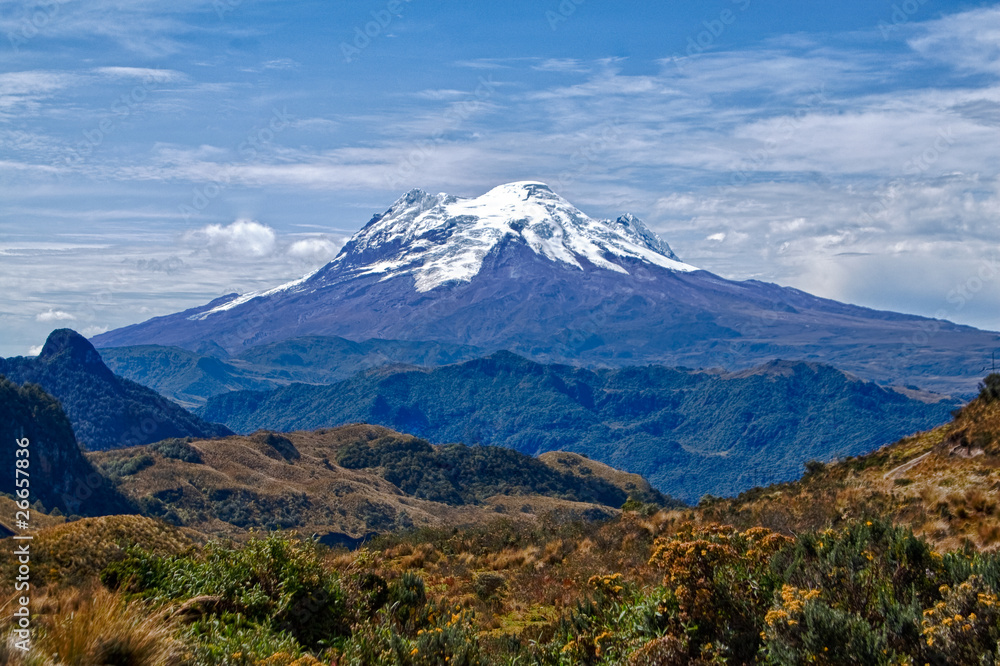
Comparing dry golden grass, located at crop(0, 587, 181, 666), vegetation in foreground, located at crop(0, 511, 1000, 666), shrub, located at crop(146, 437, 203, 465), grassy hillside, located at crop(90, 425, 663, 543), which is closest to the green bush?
vegetation in foreground, located at crop(0, 511, 1000, 666)

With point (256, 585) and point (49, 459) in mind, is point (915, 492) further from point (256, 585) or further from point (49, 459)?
point (49, 459)

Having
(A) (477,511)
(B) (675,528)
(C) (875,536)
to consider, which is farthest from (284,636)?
(A) (477,511)

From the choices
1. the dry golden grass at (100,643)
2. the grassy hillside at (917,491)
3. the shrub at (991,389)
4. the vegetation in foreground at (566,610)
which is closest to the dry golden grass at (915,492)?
the grassy hillside at (917,491)

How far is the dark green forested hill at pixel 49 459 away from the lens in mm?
88062

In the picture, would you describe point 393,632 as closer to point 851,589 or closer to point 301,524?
point 851,589

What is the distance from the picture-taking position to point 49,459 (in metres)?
99.4

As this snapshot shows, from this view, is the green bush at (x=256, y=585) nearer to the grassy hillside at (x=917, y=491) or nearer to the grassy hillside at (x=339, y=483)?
the grassy hillside at (x=917, y=491)

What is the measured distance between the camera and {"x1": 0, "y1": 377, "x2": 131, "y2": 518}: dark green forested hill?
88062 millimetres

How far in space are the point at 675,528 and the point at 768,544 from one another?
8.48m

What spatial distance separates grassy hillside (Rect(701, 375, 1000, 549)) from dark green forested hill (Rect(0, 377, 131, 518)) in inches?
3036

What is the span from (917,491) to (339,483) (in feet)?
274

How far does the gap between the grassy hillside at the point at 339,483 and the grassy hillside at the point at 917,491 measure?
117 ft

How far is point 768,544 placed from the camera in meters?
8.54

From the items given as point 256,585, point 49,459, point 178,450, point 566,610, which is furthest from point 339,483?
point 256,585
